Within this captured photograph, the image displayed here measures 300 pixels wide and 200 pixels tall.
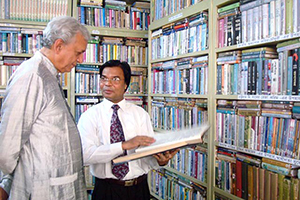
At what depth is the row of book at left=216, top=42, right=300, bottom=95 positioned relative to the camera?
154 cm

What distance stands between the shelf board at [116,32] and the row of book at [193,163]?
5.18 ft

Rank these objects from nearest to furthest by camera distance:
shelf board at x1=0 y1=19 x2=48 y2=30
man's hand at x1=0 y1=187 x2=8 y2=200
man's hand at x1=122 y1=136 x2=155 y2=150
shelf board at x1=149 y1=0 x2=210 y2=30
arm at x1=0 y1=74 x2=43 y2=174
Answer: arm at x1=0 y1=74 x2=43 y2=174 → man's hand at x1=0 y1=187 x2=8 y2=200 → man's hand at x1=122 y1=136 x2=155 y2=150 → shelf board at x1=149 y1=0 x2=210 y2=30 → shelf board at x1=0 y1=19 x2=48 y2=30

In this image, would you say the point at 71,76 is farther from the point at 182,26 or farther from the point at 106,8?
the point at 182,26

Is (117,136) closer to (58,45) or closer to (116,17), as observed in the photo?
(58,45)

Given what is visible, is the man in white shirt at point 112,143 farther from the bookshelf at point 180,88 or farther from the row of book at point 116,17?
the row of book at point 116,17

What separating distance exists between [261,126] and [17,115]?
4.73 ft

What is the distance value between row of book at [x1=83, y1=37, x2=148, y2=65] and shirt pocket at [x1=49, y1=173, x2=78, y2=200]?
6.77 ft

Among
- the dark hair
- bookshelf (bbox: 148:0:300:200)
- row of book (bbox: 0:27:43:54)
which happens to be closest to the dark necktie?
the dark hair

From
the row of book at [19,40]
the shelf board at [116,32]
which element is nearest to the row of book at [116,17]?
the shelf board at [116,32]

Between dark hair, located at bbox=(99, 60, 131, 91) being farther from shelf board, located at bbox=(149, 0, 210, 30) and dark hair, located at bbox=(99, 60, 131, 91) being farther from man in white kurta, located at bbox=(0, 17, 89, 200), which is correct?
shelf board, located at bbox=(149, 0, 210, 30)

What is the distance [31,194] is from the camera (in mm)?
1173

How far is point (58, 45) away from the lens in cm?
126

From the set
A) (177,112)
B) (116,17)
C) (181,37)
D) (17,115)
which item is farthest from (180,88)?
(17,115)

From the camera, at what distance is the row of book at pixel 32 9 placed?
2.78 m
